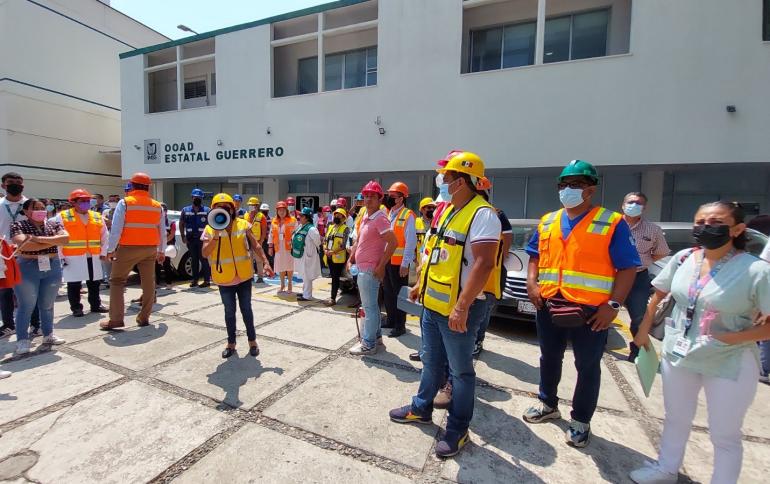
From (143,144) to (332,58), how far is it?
8903 millimetres

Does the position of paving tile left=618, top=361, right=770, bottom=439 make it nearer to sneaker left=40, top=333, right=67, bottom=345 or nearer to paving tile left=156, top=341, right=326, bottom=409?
paving tile left=156, top=341, right=326, bottom=409

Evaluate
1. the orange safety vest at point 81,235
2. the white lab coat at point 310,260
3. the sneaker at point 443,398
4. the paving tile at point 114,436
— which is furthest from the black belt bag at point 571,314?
the orange safety vest at point 81,235

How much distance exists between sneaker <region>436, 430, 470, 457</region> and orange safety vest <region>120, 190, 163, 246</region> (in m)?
4.49

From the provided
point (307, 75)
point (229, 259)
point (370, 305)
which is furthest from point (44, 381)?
point (307, 75)

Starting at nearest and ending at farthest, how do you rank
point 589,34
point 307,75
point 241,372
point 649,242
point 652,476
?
point 652,476
point 241,372
point 649,242
point 589,34
point 307,75

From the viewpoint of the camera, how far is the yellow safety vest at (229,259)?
3793 millimetres

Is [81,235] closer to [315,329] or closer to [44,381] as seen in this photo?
[44,381]

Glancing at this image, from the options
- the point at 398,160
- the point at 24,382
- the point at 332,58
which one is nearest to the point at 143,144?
the point at 332,58

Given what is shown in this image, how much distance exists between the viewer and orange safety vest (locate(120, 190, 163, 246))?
15.6ft

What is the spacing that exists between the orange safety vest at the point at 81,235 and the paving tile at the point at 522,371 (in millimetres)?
5639

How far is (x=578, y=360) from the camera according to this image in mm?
2504

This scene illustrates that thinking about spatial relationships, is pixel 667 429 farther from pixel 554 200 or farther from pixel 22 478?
pixel 554 200

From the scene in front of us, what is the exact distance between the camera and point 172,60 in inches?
634

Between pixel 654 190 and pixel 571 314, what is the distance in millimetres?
10821
